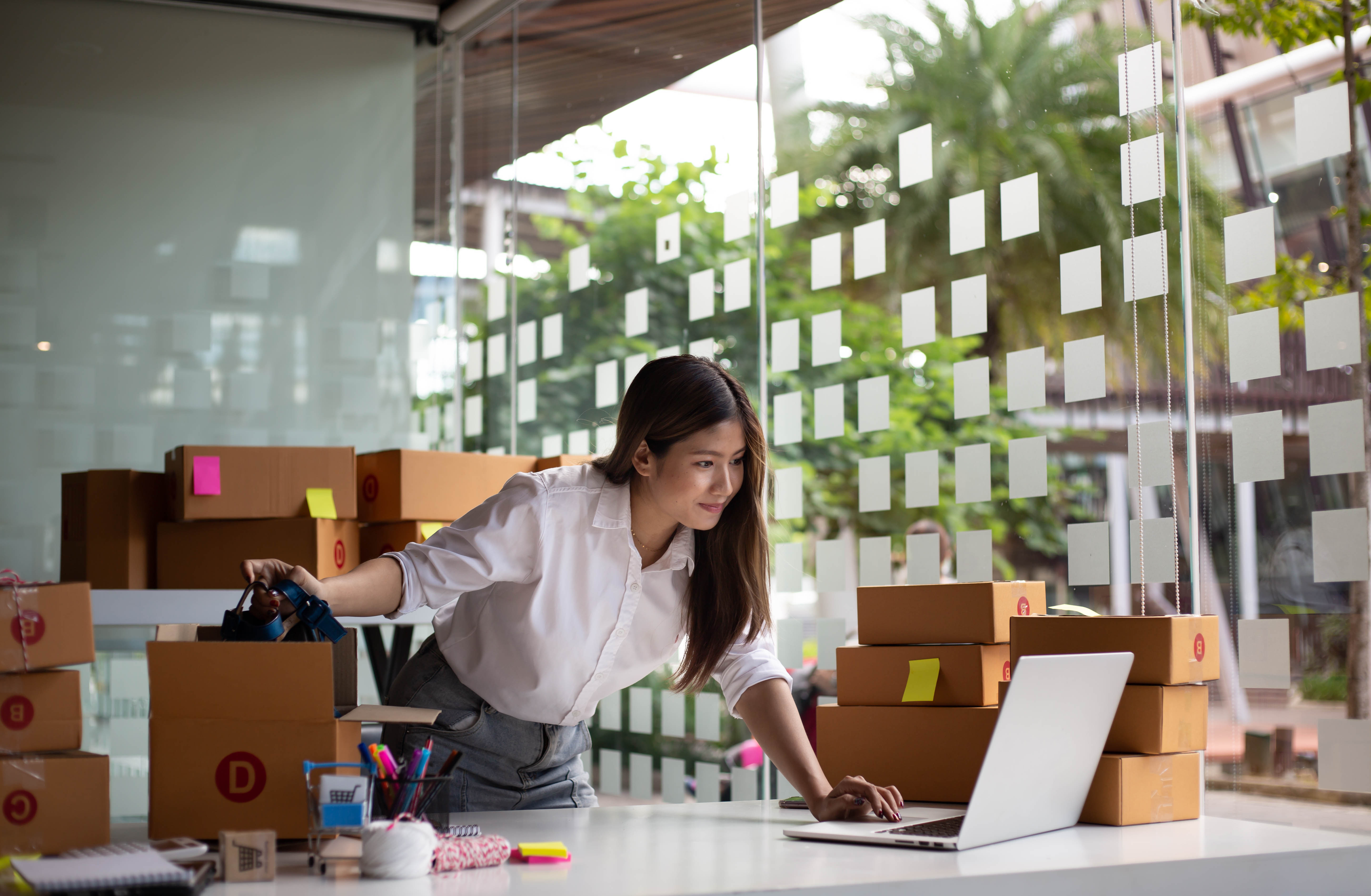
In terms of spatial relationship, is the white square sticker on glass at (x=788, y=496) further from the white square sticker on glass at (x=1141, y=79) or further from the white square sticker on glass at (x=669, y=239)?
the white square sticker on glass at (x=1141, y=79)

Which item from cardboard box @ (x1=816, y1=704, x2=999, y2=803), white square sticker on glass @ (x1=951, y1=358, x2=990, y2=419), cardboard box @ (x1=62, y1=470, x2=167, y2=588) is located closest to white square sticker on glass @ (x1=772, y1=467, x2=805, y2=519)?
white square sticker on glass @ (x1=951, y1=358, x2=990, y2=419)

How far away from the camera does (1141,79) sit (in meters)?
2.03

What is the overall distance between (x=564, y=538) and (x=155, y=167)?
2760mm

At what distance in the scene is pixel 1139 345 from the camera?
77.0 inches

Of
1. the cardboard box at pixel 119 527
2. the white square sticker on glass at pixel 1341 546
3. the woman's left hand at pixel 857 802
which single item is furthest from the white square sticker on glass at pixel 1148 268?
the cardboard box at pixel 119 527

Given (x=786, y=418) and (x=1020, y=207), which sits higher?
(x=1020, y=207)

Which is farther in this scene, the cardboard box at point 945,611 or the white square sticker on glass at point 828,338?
the white square sticker on glass at point 828,338

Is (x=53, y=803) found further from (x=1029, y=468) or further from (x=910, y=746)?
(x=1029, y=468)

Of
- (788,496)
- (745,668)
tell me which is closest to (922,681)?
(745,668)

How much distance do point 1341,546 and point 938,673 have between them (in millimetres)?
583

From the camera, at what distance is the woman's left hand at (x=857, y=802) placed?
152 cm

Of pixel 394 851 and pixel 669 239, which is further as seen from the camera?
pixel 669 239

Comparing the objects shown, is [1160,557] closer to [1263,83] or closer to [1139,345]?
[1139,345]

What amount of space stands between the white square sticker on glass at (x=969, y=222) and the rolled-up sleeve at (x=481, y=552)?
1.06 meters
